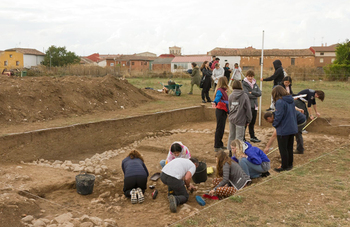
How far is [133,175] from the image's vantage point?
5.95 meters

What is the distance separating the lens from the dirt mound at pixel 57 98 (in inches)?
416

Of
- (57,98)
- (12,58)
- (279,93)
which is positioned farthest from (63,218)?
(12,58)

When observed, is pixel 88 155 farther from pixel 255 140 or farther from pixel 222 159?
pixel 222 159

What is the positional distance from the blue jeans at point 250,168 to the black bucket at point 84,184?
2.66 m

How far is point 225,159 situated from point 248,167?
0.69 metres

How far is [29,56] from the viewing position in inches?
2432

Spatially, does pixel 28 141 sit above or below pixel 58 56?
below

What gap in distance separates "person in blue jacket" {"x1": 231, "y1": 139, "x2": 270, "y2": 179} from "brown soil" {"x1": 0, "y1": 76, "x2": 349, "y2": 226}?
586 mm

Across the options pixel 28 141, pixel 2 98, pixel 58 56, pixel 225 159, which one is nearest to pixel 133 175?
pixel 225 159

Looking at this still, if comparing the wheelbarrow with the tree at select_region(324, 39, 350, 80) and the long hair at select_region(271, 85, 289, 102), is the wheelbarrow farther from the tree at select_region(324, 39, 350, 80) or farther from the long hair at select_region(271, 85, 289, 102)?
the tree at select_region(324, 39, 350, 80)

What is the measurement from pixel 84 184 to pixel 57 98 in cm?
655

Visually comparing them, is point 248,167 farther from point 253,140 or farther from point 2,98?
point 2,98

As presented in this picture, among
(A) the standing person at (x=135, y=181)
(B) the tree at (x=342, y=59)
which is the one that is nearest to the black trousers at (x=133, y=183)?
(A) the standing person at (x=135, y=181)

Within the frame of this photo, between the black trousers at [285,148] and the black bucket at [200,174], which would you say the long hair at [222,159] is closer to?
the black bucket at [200,174]
